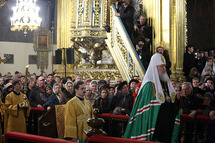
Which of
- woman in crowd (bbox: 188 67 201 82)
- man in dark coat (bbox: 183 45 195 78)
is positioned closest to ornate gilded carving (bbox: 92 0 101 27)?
man in dark coat (bbox: 183 45 195 78)

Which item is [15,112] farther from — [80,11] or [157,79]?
[80,11]

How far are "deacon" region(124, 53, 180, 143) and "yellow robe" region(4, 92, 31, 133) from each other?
3255 mm

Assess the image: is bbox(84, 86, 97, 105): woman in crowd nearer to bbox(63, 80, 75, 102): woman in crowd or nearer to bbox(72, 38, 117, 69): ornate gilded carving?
bbox(63, 80, 75, 102): woman in crowd

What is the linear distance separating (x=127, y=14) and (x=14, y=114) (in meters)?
6.97

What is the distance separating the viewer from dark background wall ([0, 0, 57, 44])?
27959mm

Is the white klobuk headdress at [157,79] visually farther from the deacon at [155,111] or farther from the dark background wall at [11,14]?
the dark background wall at [11,14]

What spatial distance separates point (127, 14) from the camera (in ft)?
46.9

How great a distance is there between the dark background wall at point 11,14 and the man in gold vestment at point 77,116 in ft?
73.8

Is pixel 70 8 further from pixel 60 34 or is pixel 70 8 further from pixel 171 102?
pixel 171 102

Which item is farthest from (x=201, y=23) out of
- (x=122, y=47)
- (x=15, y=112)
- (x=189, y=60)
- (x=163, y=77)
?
(x=163, y=77)

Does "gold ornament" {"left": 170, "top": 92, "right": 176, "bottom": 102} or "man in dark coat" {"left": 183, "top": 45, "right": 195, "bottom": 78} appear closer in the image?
"gold ornament" {"left": 170, "top": 92, "right": 176, "bottom": 102}

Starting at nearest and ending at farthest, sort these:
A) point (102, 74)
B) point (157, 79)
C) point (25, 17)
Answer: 1. point (157, 79)
2. point (102, 74)
3. point (25, 17)

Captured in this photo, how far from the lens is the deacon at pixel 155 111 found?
6156mm

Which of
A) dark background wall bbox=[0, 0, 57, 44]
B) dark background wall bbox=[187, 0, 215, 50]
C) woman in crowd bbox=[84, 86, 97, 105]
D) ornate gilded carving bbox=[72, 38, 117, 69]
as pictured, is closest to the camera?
woman in crowd bbox=[84, 86, 97, 105]
